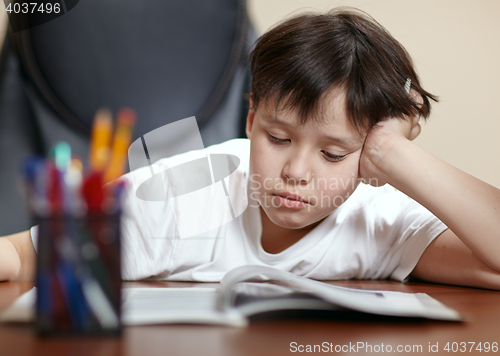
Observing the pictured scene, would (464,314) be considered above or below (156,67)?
below

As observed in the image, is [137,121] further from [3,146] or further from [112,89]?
[3,146]

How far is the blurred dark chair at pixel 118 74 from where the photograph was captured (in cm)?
85

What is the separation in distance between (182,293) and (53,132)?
22.3 inches

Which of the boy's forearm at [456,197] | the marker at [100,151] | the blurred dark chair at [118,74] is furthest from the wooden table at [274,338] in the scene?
the blurred dark chair at [118,74]

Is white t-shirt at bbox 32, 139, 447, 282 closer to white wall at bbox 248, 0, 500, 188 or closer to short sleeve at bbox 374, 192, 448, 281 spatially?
short sleeve at bbox 374, 192, 448, 281

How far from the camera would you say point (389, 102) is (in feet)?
2.17

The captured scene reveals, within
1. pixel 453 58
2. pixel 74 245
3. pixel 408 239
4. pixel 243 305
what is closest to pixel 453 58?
pixel 453 58

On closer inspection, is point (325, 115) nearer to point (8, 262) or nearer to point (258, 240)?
point (258, 240)

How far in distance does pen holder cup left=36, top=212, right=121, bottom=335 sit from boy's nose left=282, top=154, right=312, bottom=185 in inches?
13.3

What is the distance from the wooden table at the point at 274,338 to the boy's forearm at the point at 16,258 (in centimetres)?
27

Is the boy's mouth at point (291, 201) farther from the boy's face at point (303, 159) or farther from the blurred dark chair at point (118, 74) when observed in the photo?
the blurred dark chair at point (118, 74)

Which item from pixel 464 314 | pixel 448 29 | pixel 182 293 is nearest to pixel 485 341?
pixel 464 314

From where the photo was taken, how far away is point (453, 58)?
1.12 meters

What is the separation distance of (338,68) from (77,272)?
1.50 ft
